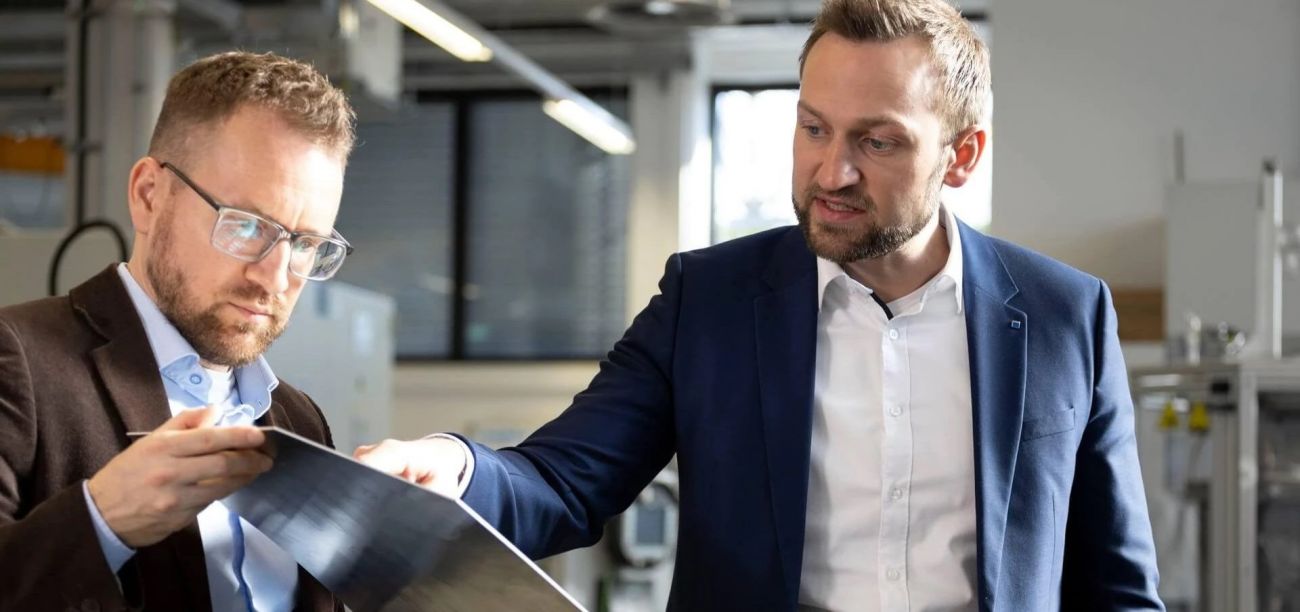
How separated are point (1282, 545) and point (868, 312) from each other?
126 inches

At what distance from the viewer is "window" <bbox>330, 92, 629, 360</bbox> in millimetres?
9547

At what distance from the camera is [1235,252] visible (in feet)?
19.3

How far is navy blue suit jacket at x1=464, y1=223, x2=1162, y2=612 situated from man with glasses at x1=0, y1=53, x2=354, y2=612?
0.91 ft

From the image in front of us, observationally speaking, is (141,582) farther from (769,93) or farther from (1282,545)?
(769,93)

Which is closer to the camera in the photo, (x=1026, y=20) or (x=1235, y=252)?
(x=1235, y=252)

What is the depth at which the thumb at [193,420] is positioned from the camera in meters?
1.12

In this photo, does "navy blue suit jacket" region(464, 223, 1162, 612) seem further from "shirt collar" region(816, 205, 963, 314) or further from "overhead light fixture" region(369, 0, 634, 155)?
"overhead light fixture" region(369, 0, 634, 155)

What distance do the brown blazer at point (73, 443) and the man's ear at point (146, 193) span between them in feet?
0.20

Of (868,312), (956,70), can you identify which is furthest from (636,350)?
(956,70)

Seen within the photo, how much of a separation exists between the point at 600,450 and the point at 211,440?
688 millimetres

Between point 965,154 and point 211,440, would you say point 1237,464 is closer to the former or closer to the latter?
point 965,154

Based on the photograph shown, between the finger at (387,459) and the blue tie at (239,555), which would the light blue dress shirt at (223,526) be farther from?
the finger at (387,459)

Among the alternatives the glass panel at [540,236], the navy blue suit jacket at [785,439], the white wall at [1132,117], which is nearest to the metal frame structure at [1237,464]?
the white wall at [1132,117]

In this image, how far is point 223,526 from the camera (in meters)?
1.38
